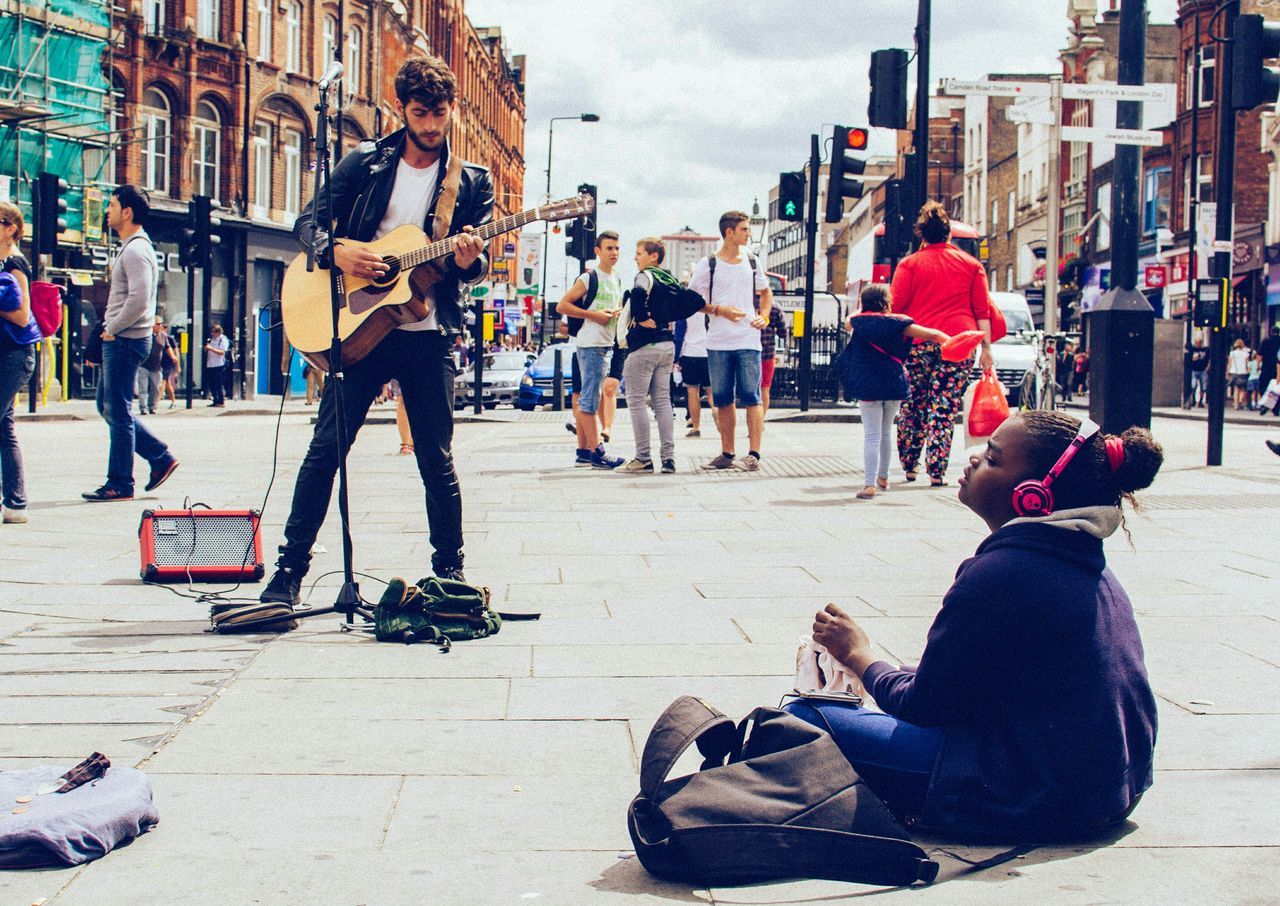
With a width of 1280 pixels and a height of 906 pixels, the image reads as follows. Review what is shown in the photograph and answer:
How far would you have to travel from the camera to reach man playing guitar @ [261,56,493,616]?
18.9 feet

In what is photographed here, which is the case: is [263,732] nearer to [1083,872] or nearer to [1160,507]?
[1083,872]

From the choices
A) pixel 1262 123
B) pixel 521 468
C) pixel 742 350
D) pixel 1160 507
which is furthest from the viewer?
pixel 1262 123

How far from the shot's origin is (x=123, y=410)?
9.50 meters

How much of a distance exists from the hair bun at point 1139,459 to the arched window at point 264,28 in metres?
42.4

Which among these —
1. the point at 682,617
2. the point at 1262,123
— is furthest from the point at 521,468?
the point at 1262,123

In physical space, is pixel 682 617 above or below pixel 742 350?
below

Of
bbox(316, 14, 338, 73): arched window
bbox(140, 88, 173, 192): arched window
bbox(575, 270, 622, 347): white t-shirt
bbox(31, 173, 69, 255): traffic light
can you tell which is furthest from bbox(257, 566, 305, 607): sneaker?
bbox(316, 14, 338, 73): arched window

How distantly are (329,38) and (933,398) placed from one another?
40.5m

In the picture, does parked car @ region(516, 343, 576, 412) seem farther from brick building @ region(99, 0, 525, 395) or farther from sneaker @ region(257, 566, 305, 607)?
sneaker @ region(257, 566, 305, 607)

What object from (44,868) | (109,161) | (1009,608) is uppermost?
(109,161)

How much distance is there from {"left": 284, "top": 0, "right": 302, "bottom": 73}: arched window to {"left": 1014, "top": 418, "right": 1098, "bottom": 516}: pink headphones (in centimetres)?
4365

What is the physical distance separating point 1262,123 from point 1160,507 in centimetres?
3816

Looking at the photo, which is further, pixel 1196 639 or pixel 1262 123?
pixel 1262 123

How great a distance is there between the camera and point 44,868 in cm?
296
